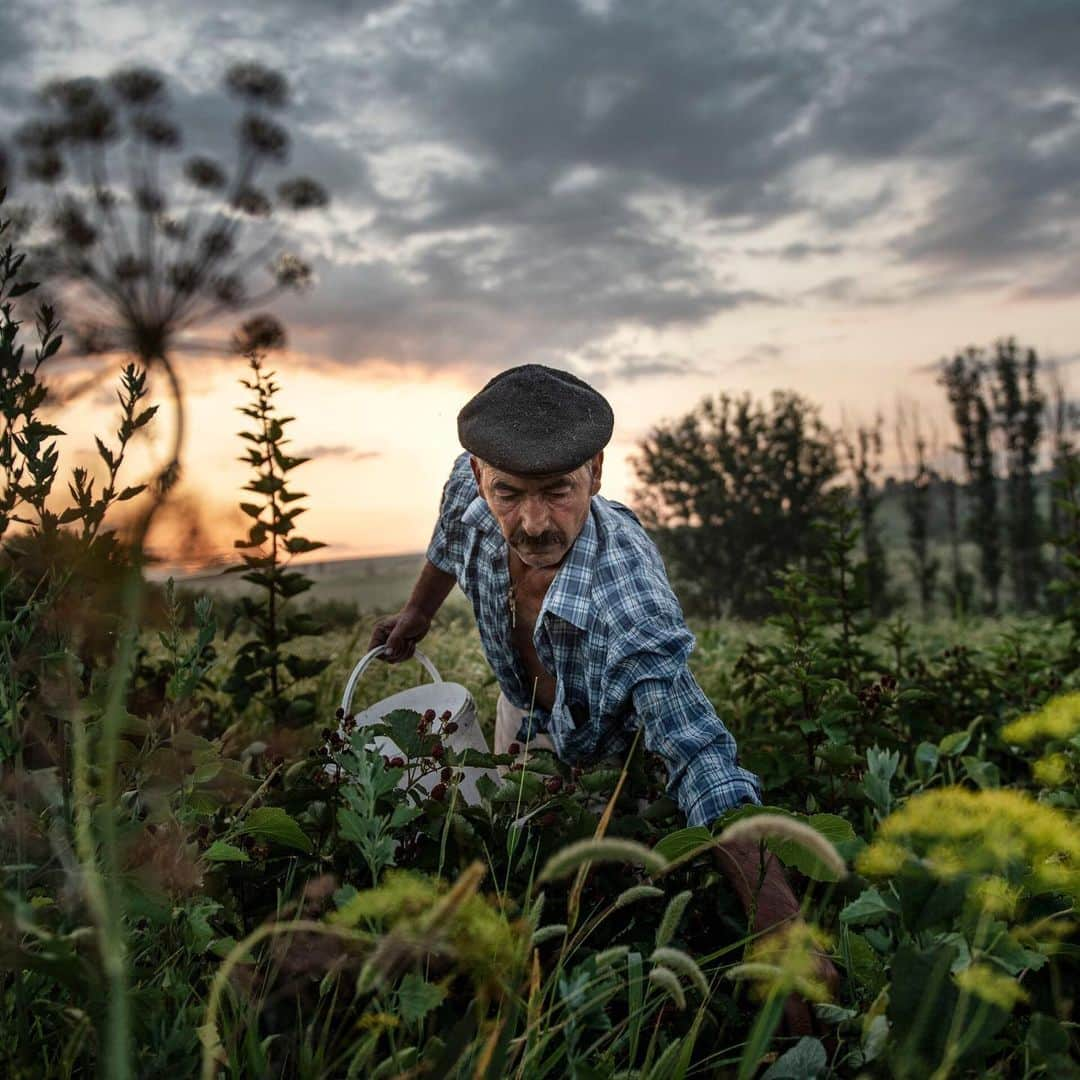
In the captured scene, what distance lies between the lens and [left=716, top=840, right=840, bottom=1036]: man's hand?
5.76 ft

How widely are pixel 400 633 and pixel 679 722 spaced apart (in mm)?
1383

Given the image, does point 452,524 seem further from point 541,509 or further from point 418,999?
point 418,999

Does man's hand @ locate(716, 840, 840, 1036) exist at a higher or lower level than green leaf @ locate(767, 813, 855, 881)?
lower

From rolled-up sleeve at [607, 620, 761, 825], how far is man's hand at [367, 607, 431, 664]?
108 cm

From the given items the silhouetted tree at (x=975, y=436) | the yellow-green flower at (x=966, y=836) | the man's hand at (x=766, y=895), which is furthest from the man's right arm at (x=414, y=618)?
the silhouetted tree at (x=975, y=436)

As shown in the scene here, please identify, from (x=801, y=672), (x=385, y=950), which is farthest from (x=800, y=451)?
(x=385, y=950)

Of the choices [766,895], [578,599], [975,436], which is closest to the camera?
[766,895]

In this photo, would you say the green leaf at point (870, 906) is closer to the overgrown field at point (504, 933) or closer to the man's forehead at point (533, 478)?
the overgrown field at point (504, 933)

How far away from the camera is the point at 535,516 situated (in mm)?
2754

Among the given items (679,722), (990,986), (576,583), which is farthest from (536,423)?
(990,986)

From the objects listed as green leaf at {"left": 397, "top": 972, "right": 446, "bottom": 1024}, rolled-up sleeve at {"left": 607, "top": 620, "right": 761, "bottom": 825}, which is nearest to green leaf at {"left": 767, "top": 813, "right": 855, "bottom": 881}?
rolled-up sleeve at {"left": 607, "top": 620, "right": 761, "bottom": 825}

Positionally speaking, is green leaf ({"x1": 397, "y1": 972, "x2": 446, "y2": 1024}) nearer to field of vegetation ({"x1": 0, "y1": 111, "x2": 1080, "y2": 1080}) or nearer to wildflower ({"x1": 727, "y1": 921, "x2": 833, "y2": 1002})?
field of vegetation ({"x1": 0, "y1": 111, "x2": 1080, "y2": 1080})

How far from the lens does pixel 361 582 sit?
10.8 m

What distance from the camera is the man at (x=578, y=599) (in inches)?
94.2
